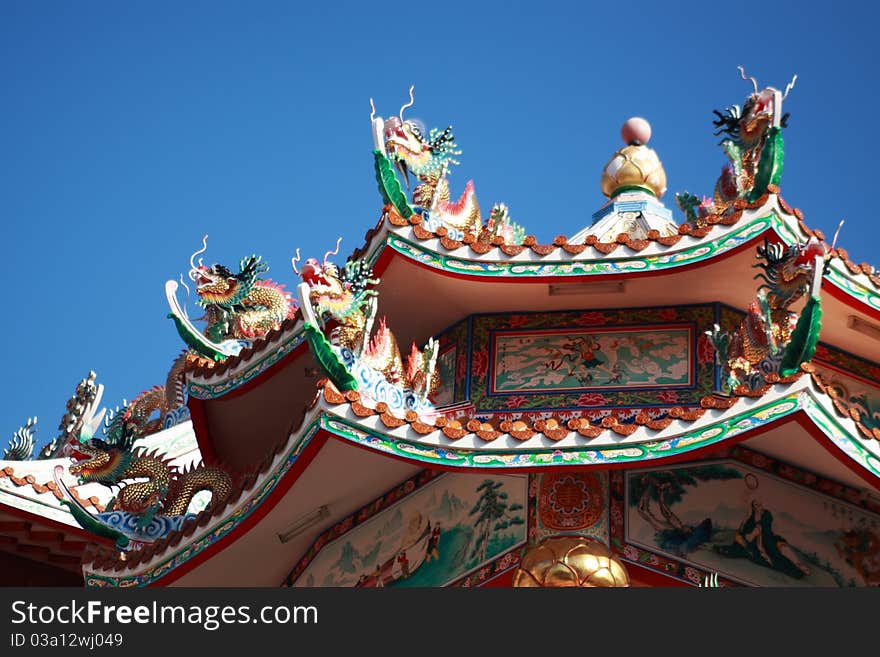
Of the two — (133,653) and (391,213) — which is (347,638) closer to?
(133,653)

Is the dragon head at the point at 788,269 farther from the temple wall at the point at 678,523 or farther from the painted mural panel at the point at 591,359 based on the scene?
the temple wall at the point at 678,523

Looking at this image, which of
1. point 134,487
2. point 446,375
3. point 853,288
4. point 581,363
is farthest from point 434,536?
point 853,288

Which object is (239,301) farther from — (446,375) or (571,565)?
(571,565)

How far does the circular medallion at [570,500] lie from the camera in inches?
471

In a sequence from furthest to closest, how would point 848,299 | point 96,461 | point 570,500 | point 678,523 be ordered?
point 96,461
point 848,299
point 570,500
point 678,523

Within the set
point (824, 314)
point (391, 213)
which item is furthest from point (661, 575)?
point (391, 213)

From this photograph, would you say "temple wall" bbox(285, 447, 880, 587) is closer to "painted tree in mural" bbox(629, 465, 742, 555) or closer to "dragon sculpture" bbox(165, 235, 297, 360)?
"painted tree in mural" bbox(629, 465, 742, 555)

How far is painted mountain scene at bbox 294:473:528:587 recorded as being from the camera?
12.2 metres

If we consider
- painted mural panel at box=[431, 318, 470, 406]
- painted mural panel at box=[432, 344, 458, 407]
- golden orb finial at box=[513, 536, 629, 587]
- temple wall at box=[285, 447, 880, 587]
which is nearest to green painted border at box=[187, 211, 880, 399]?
painted mural panel at box=[431, 318, 470, 406]

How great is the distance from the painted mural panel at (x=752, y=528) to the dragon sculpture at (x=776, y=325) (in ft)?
2.54

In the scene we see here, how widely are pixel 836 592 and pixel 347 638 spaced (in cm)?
284

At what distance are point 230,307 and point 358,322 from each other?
144 inches

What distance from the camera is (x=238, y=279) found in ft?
52.6

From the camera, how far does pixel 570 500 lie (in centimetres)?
1205
